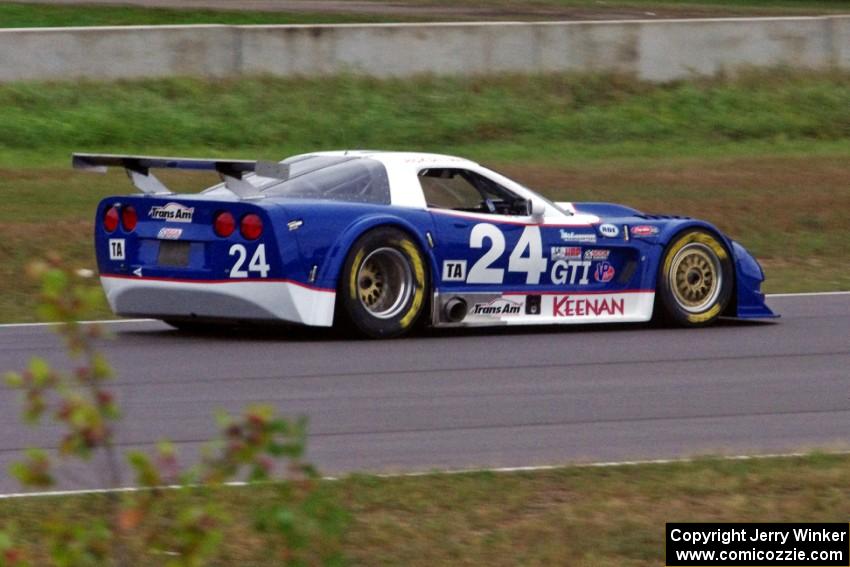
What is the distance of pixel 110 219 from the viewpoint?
11.2 meters

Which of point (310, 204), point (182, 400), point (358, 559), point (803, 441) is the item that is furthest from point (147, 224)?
point (358, 559)

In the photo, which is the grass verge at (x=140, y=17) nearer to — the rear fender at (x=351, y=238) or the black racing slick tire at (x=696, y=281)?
the black racing slick tire at (x=696, y=281)

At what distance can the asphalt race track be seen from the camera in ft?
25.4

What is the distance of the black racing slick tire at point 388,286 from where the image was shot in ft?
35.7

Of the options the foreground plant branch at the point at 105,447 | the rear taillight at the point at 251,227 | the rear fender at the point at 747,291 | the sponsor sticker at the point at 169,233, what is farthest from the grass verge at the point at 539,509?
the rear fender at the point at 747,291

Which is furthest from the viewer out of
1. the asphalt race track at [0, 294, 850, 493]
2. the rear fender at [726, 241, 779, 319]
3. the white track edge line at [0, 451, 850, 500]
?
the rear fender at [726, 241, 779, 319]

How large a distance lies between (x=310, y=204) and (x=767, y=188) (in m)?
10.8

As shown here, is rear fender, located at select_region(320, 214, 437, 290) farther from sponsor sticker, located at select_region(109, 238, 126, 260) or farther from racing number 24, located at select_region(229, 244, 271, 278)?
sponsor sticker, located at select_region(109, 238, 126, 260)


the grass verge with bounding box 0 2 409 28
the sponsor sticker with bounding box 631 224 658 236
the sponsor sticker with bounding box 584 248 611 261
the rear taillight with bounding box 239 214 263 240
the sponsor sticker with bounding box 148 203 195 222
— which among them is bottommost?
the sponsor sticker with bounding box 584 248 611 261

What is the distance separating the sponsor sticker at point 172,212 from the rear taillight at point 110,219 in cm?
30

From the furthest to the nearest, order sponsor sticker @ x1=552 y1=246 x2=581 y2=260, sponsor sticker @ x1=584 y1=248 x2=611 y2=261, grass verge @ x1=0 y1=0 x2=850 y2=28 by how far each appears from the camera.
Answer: grass verge @ x1=0 y1=0 x2=850 y2=28 < sponsor sticker @ x1=584 y1=248 x2=611 y2=261 < sponsor sticker @ x1=552 y1=246 x2=581 y2=260

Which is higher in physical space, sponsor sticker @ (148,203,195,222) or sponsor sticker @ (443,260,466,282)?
sponsor sticker @ (148,203,195,222)

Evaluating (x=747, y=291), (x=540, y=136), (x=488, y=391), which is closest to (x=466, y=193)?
(x=747, y=291)

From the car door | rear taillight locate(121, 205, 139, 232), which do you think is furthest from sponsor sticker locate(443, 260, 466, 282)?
rear taillight locate(121, 205, 139, 232)
